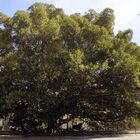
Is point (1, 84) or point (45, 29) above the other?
point (45, 29)

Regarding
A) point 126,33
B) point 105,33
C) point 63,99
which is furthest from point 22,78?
point 126,33

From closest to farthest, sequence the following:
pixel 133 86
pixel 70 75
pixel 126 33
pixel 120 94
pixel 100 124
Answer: pixel 70 75, pixel 133 86, pixel 120 94, pixel 126 33, pixel 100 124

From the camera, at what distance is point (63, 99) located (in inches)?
1236

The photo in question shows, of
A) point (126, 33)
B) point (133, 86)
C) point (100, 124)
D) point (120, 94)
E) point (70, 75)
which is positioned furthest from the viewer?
point (100, 124)

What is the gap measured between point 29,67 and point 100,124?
12.9 m

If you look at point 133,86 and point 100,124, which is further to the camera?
point 100,124

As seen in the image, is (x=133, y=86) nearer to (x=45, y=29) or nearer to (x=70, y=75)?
(x=70, y=75)

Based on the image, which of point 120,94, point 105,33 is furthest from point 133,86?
point 105,33

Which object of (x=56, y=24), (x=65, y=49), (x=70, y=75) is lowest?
(x=70, y=75)

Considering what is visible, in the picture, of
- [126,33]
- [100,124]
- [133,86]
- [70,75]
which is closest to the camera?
[70,75]

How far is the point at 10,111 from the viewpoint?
3419 centimetres

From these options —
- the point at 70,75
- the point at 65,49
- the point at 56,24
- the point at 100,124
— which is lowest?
the point at 100,124

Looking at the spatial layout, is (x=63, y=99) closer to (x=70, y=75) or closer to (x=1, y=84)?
(x=70, y=75)

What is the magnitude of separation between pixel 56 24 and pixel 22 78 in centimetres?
513
